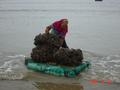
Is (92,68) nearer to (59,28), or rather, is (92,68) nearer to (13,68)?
(59,28)

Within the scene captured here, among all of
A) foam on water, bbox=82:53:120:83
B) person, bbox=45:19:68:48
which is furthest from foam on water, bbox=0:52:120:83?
person, bbox=45:19:68:48

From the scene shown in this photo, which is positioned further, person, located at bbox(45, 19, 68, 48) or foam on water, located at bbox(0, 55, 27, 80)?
person, located at bbox(45, 19, 68, 48)

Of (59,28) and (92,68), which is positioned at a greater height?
A: (59,28)

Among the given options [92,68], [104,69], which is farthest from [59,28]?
[104,69]

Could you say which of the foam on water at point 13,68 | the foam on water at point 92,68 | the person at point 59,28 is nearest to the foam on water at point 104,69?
the foam on water at point 92,68

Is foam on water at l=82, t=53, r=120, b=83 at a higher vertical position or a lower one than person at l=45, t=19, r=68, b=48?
lower

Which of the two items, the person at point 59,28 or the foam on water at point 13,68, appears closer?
the foam on water at point 13,68

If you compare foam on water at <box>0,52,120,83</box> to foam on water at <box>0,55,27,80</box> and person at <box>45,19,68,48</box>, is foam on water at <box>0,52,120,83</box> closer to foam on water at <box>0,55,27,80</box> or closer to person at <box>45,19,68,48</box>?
foam on water at <box>0,55,27,80</box>

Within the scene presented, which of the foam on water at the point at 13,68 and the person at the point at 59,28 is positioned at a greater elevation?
the person at the point at 59,28

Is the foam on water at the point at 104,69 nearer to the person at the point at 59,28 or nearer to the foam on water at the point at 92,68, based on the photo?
the foam on water at the point at 92,68

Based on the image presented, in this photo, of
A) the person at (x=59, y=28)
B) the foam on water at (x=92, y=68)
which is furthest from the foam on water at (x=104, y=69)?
the person at (x=59, y=28)

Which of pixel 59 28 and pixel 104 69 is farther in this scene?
pixel 59 28

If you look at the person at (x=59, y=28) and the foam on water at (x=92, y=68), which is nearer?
the foam on water at (x=92, y=68)

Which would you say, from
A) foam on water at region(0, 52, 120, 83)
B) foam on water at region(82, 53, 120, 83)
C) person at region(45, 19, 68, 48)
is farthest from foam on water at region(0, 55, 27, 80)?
foam on water at region(82, 53, 120, 83)
